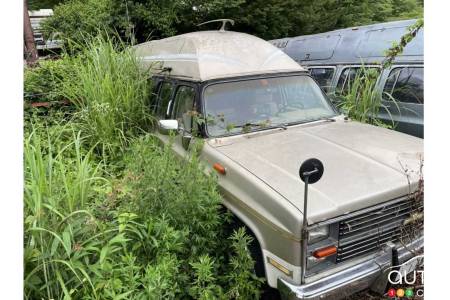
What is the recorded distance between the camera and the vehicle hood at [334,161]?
2740 mm

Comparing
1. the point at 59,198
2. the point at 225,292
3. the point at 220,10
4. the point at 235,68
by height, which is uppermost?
the point at 220,10

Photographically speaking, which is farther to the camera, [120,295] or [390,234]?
[390,234]

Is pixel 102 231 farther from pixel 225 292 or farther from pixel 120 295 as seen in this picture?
pixel 225 292

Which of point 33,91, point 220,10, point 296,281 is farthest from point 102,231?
point 220,10

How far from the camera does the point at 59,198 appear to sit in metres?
2.64

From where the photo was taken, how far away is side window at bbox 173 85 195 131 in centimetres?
403

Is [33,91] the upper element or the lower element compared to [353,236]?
upper

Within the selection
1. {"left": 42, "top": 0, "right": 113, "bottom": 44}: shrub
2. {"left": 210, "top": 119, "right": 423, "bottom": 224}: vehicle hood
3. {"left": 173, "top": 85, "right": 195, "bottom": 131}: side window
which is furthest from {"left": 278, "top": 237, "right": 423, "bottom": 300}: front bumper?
{"left": 42, "top": 0, "right": 113, "bottom": 44}: shrub

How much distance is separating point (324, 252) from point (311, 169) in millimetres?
603

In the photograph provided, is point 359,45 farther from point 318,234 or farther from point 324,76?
point 318,234

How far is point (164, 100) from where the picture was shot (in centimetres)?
487

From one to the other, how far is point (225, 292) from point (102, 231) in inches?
39.1

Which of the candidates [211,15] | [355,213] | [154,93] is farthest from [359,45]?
[211,15]

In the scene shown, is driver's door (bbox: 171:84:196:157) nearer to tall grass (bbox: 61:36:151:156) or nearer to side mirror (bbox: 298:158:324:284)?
tall grass (bbox: 61:36:151:156)
